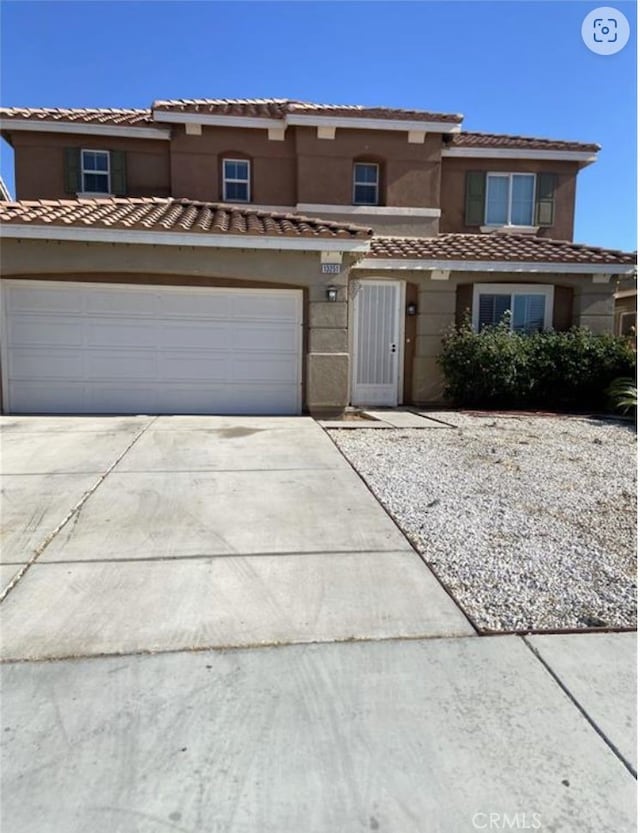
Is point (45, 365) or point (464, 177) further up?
point (464, 177)

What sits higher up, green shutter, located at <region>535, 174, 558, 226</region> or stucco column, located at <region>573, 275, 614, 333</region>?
green shutter, located at <region>535, 174, 558, 226</region>

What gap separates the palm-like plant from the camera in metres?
12.1

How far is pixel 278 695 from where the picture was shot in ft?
8.72

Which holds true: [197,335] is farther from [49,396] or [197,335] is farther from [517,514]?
[517,514]

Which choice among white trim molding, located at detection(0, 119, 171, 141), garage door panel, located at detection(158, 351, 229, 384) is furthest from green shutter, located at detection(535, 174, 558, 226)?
garage door panel, located at detection(158, 351, 229, 384)

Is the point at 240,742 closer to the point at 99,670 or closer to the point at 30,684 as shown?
the point at 99,670

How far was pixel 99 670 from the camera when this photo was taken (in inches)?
112

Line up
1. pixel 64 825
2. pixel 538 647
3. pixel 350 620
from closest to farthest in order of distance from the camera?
pixel 64 825
pixel 538 647
pixel 350 620

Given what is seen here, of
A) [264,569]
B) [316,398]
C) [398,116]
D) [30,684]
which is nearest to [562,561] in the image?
[264,569]

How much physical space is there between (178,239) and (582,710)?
9.84 m

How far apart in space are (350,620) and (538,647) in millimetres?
1030

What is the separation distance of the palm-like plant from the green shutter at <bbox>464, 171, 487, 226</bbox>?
5.88 m

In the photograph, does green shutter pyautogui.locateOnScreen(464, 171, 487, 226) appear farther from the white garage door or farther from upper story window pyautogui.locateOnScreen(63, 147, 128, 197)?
upper story window pyautogui.locateOnScreen(63, 147, 128, 197)

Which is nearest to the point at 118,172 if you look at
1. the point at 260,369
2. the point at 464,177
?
the point at 260,369
